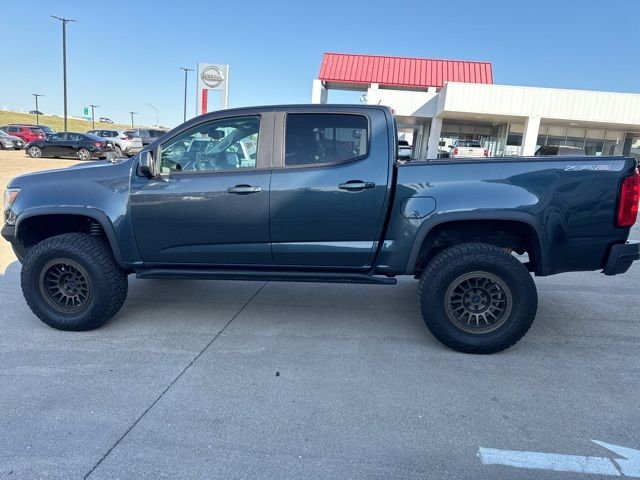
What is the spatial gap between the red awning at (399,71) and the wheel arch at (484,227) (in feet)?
109

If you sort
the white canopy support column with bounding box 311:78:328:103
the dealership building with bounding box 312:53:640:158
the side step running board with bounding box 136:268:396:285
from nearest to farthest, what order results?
1. the side step running board with bounding box 136:268:396:285
2. the dealership building with bounding box 312:53:640:158
3. the white canopy support column with bounding box 311:78:328:103

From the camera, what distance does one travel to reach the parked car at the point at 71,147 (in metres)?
25.4

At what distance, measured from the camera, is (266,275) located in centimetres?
405

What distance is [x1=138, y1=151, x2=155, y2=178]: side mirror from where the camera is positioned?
3.92m

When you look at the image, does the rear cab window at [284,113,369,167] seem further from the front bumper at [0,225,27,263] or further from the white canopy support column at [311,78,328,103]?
the white canopy support column at [311,78,328,103]

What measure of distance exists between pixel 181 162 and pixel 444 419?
289 cm

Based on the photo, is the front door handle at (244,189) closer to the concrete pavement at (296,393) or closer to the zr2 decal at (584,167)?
the concrete pavement at (296,393)

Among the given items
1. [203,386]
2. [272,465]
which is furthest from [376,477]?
[203,386]

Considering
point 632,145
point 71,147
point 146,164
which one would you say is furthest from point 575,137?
point 146,164

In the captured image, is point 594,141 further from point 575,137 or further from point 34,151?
point 34,151

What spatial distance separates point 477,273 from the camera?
12.4 ft

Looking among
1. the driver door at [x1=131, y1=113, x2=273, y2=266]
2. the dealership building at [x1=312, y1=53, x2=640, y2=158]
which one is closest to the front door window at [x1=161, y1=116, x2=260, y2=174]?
the driver door at [x1=131, y1=113, x2=273, y2=266]

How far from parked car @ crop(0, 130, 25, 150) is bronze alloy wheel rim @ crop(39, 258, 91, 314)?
106 ft

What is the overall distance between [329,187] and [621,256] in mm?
2342
